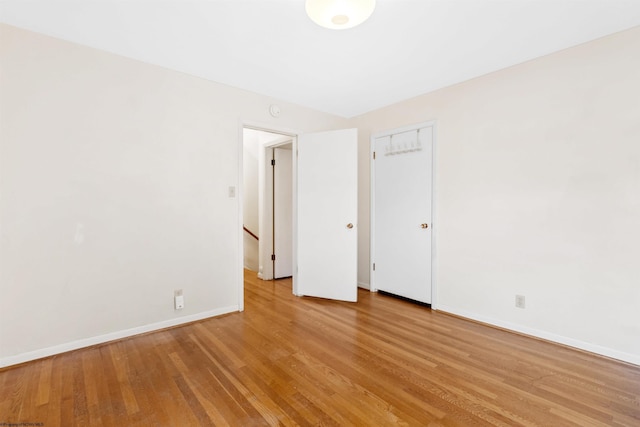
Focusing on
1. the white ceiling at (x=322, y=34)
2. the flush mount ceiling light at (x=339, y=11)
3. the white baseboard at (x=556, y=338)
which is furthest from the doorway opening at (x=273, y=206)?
the flush mount ceiling light at (x=339, y=11)

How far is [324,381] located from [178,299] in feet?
5.47

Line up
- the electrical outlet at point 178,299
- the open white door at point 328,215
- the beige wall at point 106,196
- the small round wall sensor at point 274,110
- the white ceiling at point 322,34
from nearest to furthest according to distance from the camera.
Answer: the white ceiling at point 322,34 < the beige wall at point 106,196 < the electrical outlet at point 178,299 < the small round wall sensor at point 274,110 < the open white door at point 328,215

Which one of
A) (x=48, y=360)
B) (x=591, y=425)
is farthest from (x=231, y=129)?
(x=591, y=425)

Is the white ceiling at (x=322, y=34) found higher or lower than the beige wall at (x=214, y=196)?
higher

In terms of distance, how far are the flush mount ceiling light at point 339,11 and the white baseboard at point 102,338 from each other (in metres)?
2.76

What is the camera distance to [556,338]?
241 centimetres

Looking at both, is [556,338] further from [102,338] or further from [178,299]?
[102,338]

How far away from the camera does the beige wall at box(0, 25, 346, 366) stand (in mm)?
2043

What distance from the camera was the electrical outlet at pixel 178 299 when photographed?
2729mm

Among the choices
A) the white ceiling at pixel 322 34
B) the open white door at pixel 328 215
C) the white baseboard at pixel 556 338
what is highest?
the white ceiling at pixel 322 34

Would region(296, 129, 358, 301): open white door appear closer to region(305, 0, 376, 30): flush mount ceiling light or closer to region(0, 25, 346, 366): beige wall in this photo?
region(0, 25, 346, 366): beige wall

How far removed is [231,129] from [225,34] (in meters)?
1.04

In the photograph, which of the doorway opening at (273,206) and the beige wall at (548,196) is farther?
the doorway opening at (273,206)

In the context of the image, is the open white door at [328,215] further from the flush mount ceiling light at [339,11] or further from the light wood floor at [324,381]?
the flush mount ceiling light at [339,11]
